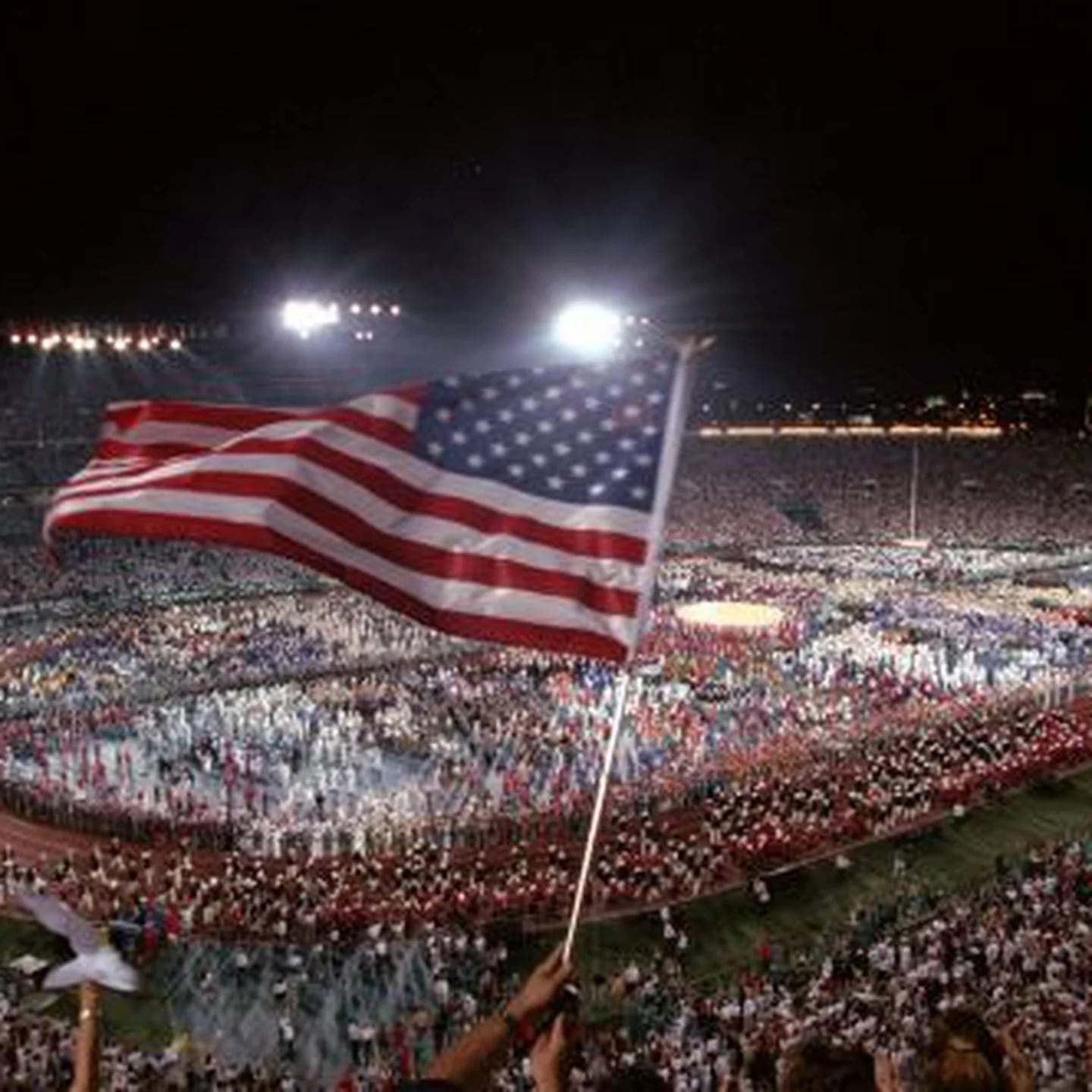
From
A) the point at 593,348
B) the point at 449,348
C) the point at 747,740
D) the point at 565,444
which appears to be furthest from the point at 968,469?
the point at 565,444

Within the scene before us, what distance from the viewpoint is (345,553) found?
6.52m

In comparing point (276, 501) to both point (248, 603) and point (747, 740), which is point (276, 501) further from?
point (248, 603)

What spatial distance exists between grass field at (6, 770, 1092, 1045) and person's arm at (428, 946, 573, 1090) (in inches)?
537

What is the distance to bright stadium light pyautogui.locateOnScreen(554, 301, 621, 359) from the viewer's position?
187 ft

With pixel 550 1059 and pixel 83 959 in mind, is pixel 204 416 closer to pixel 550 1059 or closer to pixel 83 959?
pixel 83 959

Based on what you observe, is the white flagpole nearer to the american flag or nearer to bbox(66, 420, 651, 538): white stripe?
the american flag

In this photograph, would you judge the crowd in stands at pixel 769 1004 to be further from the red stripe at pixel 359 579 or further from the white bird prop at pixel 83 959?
the white bird prop at pixel 83 959

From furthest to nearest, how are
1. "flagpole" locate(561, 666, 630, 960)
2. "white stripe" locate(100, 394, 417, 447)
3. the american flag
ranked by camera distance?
"white stripe" locate(100, 394, 417, 447) < the american flag < "flagpole" locate(561, 666, 630, 960)

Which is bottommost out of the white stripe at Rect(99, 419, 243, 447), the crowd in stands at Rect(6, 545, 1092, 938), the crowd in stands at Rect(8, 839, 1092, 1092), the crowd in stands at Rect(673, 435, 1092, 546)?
the crowd in stands at Rect(8, 839, 1092, 1092)

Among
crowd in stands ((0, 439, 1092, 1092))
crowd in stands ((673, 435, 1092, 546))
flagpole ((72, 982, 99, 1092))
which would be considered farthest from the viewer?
crowd in stands ((673, 435, 1092, 546))

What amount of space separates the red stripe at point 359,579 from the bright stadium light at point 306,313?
6067 cm

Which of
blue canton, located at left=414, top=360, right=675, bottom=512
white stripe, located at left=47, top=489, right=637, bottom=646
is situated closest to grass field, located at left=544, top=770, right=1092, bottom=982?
white stripe, located at left=47, top=489, right=637, bottom=646

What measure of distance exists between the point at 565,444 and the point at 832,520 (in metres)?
64.1

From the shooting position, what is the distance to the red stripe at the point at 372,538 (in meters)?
6.42
